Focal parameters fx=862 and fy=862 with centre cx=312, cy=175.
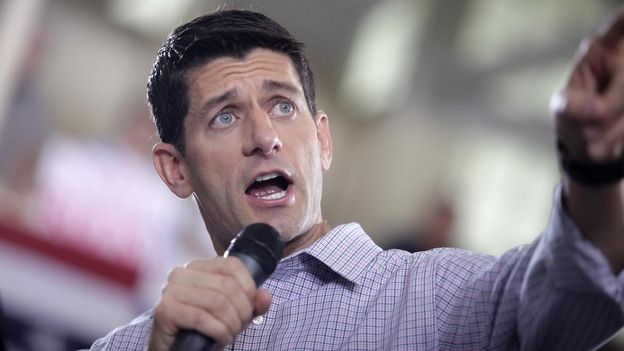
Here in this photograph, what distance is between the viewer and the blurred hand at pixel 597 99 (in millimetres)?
808

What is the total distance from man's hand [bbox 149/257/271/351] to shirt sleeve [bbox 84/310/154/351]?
41cm

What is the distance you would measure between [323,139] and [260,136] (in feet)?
0.73

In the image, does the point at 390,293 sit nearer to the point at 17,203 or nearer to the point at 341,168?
the point at 17,203

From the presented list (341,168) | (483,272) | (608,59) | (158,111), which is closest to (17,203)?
(158,111)

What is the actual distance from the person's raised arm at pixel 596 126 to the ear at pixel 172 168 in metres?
0.82

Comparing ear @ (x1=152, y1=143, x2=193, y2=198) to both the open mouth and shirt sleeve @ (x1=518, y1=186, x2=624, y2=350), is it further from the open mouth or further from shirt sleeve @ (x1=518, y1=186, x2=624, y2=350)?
shirt sleeve @ (x1=518, y1=186, x2=624, y2=350)

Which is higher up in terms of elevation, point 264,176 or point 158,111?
point 158,111

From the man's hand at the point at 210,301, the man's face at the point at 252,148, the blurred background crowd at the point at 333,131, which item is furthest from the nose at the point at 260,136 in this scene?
the blurred background crowd at the point at 333,131

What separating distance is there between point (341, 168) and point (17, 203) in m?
4.35

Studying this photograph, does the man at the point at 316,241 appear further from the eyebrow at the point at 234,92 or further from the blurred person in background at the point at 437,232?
the blurred person in background at the point at 437,232

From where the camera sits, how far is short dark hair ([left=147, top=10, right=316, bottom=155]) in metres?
1.52

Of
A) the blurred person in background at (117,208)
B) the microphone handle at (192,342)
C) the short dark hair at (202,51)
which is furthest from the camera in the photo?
the blurred person in background at (117,208)

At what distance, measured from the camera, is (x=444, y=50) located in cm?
754

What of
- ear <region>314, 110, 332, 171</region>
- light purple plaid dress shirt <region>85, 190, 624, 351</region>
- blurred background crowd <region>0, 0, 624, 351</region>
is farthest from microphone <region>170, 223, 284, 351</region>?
blurred background crowd <region>0, 0, 624, 351</region>
